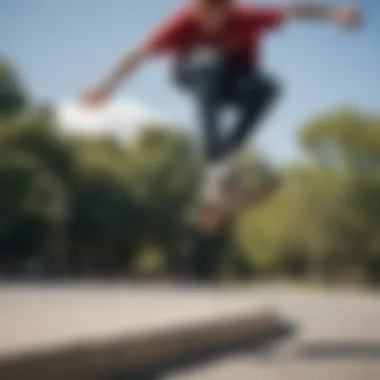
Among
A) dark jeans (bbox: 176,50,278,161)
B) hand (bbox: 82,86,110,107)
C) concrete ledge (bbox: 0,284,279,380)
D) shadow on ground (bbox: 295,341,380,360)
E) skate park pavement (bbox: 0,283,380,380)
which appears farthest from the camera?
shadow on ground (bbox: 295,341,380,360)

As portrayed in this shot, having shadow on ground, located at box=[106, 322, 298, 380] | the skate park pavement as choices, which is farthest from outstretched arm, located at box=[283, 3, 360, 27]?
shadow on ground, located at box=[106, 322, 298, 380]

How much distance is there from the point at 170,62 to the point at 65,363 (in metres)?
1.22

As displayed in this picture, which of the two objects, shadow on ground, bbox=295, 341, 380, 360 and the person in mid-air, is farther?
shadow on ground, bbox=295, 341, 380, 360

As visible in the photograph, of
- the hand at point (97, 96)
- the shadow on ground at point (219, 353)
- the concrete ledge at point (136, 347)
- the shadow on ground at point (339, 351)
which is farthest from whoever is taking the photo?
the shadow on ground at point (219, 353)

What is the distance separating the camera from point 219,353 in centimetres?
367

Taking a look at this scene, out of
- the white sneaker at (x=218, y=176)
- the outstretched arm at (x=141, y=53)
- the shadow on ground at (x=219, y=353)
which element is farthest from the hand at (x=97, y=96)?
the shadow on ground at (x=219, y=353)

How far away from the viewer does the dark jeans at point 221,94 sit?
265cm

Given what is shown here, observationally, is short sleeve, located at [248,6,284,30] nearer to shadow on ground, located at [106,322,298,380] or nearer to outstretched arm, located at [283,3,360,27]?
outstretched arm, located at [283,3,360,27]

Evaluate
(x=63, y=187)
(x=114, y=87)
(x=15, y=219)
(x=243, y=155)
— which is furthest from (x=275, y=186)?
(x=15, y=219)

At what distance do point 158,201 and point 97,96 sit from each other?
0.44 m

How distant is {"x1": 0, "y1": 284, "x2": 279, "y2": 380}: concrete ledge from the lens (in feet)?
9.96

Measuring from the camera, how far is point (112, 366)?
3.44 metres

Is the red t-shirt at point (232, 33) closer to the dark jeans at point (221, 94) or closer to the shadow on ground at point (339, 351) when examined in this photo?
the dark jeans at point (221, 94)

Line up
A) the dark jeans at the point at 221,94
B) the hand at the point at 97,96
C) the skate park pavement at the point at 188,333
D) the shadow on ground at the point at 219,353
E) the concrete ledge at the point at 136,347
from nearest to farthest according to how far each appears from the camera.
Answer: the dark jeans at the point at 221,94
the hand at the point at 97,96
the concrete ledge at the point at 136,347
the skate park pavement at the point at 188,333
the shadow on ground at the point at 219,353
